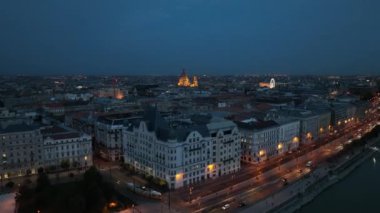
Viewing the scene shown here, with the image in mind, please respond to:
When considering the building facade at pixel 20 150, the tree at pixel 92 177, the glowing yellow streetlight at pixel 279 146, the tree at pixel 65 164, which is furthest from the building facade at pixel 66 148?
the glowing yellow streetlight at pixel 279 146

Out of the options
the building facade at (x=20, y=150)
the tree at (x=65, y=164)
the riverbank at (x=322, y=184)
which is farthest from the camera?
the tree at (x=65, y=164)

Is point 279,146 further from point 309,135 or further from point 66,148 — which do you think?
point 66,148

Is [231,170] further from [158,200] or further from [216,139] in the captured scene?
[158,200]

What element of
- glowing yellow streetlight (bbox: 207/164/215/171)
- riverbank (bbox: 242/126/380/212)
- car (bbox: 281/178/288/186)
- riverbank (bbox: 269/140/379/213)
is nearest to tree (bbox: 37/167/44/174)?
glowing yellow streetlight (bbox: 207/164/215/171)

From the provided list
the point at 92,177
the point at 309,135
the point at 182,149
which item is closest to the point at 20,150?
the point at 92,177

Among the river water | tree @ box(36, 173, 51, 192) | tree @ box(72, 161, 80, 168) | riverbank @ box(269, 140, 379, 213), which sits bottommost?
the river water

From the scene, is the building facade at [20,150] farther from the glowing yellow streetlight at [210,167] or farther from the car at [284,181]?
the car at [284,181]

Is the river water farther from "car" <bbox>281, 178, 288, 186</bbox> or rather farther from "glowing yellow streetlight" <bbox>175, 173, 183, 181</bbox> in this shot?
"glowing yellow streetlight" <bbox>175, 173, 183, 181</bbox>

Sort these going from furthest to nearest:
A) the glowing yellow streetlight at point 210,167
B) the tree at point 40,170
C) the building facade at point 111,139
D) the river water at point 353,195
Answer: the building facade at point 111,139 → the tree at point 40,170 → the glowing yellow streetlight at point 210,167 → the river water at point 353,195

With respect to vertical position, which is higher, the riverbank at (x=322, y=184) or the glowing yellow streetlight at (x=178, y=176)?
the glowing yellow streetlight at (x=178, y=176)
